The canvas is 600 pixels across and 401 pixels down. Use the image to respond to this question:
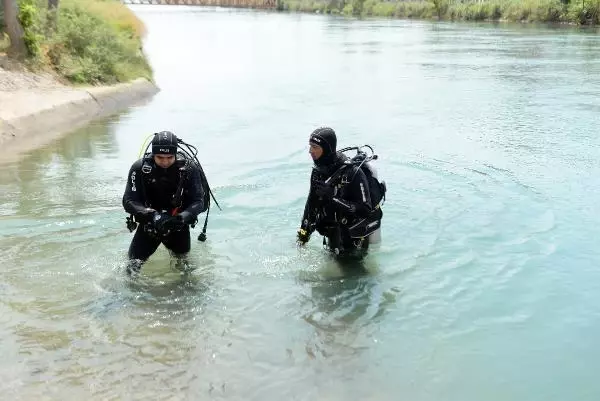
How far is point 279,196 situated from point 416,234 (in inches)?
97.7

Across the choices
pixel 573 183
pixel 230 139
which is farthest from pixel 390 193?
pixel 230 139

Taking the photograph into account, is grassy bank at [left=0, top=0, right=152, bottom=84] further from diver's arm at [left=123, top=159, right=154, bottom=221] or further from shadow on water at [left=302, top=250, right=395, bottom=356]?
shadow on water at [left=302, top=250, right=395, bottom=356]

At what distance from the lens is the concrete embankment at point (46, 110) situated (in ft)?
42.5

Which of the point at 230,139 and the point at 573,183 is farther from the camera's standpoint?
the point at 230,139

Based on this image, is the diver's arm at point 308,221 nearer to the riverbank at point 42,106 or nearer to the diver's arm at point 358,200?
the diver's arm at point 358,200

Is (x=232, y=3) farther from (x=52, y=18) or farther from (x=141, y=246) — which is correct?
(x=141, y=246)

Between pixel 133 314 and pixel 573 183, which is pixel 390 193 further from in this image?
pixel 133 314

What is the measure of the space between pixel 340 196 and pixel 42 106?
35.1 ft

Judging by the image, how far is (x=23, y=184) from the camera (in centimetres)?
1017

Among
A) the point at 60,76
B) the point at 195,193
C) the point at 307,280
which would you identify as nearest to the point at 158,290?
the point at 195,193

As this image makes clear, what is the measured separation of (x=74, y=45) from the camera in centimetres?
1834

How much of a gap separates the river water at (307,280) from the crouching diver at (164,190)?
85 centimetres

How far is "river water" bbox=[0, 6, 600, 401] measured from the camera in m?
5.16

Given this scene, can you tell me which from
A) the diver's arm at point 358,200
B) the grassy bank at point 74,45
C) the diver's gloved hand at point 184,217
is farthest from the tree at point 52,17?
the diver's arm at point 358,200
